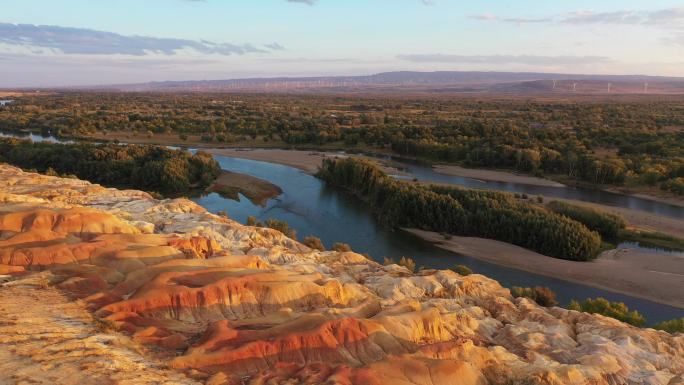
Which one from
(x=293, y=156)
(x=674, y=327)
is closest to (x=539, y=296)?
(x=674, y=327)

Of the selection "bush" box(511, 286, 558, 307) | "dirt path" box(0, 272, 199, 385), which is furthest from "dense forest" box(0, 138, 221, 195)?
"dirt path" box(0, 272, 199, 385)

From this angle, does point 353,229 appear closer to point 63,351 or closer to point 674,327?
point 674,327

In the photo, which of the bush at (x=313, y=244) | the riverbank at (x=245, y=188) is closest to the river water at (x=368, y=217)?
the riverbank at (x=245, y=188)

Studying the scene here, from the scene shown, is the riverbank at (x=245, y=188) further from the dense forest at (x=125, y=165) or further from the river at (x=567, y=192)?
the river at (x=567, y=192)

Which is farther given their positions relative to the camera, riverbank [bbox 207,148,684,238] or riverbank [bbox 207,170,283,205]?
riverbank [bbox 207,170,283,205]

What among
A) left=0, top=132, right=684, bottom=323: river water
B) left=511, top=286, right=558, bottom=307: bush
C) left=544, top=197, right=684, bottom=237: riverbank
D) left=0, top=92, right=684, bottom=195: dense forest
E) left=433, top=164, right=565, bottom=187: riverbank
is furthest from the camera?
left=0, top=92, right=684, bottom=195: dense forest

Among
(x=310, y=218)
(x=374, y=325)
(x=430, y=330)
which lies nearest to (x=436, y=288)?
(x=430, y=330)

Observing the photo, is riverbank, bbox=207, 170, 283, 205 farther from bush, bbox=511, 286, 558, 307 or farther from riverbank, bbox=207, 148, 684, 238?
bush, bbox=511, 286, 558, 307

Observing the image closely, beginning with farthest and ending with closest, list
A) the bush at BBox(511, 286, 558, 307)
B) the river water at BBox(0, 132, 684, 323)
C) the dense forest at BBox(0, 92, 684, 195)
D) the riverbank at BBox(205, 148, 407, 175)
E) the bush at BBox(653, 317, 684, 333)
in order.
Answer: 1. the riverbank at BBox(205, 148, 407, 175)
2. the dense forest at BBox(0, 92, 684, 195)
3. the river water at BBox(0, 132, 684, 323)
4. the bush at BBox(511, 286, 558, 307)
5. the bush at BBox(653, 317, 684, 333)
